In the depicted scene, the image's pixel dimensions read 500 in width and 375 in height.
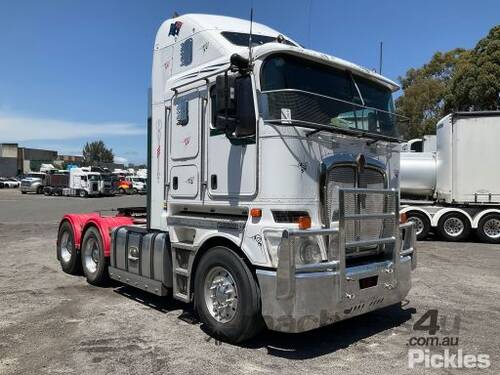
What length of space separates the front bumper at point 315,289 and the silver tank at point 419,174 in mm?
11962

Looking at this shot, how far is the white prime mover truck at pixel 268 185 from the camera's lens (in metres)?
5.31

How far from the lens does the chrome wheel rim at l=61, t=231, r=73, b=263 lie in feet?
33.0

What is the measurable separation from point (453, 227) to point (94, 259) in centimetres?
1145

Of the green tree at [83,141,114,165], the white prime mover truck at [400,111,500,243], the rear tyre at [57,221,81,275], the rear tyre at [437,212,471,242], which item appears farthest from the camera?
the green tree at [83,141,114,165]

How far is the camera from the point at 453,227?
16.2 metres

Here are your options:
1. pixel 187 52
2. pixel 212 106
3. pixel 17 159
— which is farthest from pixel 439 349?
pixel 17 159

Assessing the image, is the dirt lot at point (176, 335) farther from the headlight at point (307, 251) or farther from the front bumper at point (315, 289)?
the headlight at point (307, 251)

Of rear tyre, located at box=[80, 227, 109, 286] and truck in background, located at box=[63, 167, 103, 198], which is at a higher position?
truck in background, located at box=[63, 167, 103, 198]

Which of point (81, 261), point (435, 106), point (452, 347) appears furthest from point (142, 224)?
point (435, 106)

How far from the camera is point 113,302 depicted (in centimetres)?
769

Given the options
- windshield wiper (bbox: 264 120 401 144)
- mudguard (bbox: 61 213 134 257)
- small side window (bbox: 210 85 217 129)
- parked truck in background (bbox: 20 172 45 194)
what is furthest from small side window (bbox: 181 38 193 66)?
parked truck in background (bbox: 20 172 45 194)

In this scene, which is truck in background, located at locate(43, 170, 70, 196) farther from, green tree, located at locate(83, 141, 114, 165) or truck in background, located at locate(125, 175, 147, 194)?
green tree, located at locate(83, 141, 114, 165)

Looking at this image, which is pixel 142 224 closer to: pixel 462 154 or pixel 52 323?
pixel 52 323

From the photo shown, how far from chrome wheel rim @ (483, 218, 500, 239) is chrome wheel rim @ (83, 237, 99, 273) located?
11858 mm
